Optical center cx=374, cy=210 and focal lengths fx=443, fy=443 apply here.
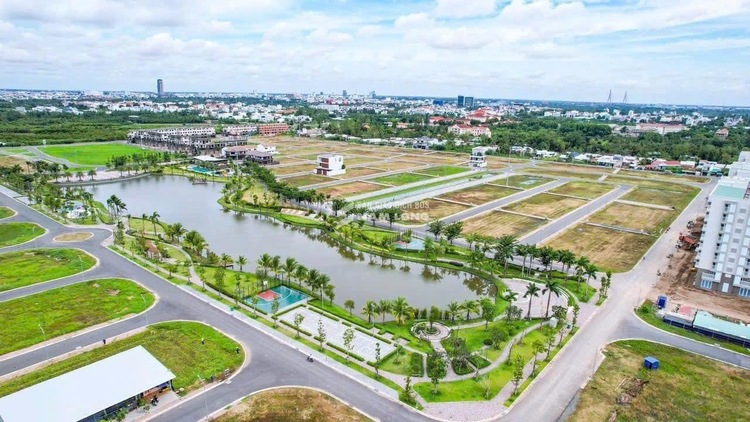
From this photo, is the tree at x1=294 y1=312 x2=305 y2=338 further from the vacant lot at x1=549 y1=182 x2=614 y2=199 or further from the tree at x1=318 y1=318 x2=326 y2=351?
the vacant lot at x1=549 y1=182 x2=614 y2=199

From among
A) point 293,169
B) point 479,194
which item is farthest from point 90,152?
point 479,194

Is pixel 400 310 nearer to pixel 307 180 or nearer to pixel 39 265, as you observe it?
pixel 39 265

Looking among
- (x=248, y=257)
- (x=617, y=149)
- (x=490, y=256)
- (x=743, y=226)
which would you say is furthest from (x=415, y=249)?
(x=617, y=149)

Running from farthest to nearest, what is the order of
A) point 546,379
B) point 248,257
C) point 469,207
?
point 469,207 → point 248,257 → point 546,379

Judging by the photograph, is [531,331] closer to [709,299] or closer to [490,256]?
[490,256]

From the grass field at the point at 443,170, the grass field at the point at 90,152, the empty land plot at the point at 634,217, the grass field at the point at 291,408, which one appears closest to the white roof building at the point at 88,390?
the grass field at the point at 291,408

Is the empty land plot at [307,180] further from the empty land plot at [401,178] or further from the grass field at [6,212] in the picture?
the grass field at [6,212]
